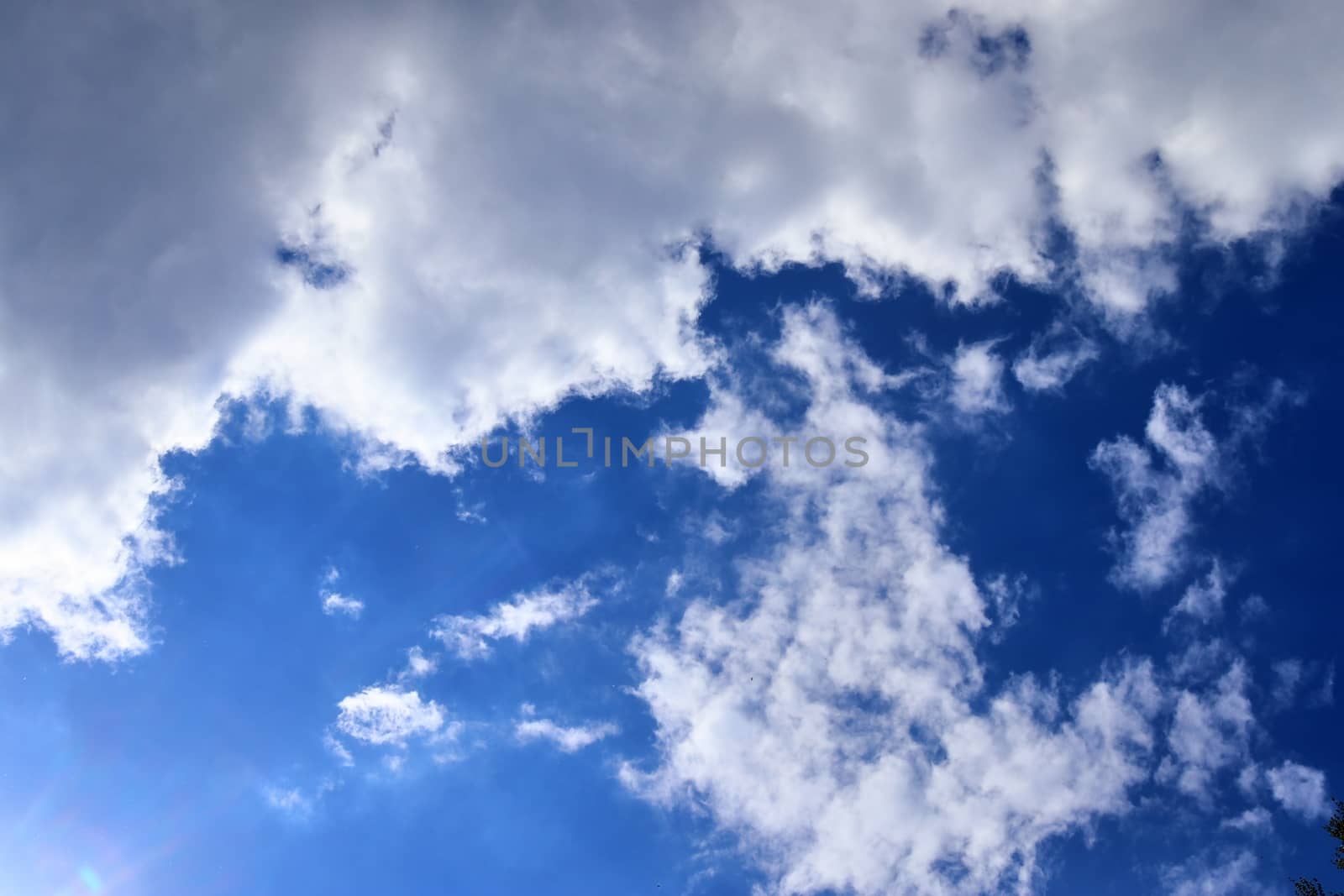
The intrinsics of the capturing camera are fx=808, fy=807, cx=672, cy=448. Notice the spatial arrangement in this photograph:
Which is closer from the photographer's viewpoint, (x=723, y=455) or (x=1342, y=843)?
(x=1342, y=843)

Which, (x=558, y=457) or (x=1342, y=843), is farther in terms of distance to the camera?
(x=558, y=457)

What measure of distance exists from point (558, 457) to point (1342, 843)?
7747 centimetres

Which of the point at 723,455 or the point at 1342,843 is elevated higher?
the point at 723,455

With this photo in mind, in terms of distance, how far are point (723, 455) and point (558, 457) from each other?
57.7ft

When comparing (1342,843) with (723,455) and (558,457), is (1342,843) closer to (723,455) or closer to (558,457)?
(723,455)

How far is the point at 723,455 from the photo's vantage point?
85.0 meters

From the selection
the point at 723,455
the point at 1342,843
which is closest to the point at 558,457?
the point at 723,455

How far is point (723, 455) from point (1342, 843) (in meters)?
62.4

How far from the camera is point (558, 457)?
8638 centimetres

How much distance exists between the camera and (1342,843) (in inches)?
2650

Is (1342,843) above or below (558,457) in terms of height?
below
